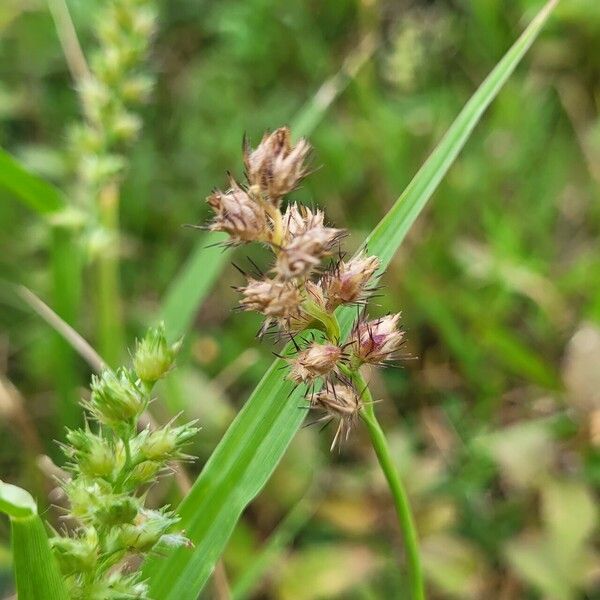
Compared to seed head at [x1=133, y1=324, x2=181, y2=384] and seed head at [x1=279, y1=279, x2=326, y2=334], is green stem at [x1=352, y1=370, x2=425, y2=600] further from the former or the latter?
seed head at [x1=133, y1=324, x2=181, y2=384]

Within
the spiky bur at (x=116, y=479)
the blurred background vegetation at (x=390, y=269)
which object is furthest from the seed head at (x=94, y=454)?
the blurred background vegetation at (x=390, y=269)

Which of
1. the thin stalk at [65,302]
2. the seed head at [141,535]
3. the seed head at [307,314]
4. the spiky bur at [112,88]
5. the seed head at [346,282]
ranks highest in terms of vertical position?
the spiky bur at [112,88]

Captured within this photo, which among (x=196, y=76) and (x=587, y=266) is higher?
(x=196, y=76)

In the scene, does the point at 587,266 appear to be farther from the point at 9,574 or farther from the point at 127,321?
the point at 9,574

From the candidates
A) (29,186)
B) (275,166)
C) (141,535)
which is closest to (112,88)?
(29,186)

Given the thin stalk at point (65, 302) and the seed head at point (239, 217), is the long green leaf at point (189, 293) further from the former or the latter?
the seed head at point (239, 217)

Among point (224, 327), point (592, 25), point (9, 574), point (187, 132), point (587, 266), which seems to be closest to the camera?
point (9, 574)

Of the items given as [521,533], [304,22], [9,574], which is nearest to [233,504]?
[9,574]
